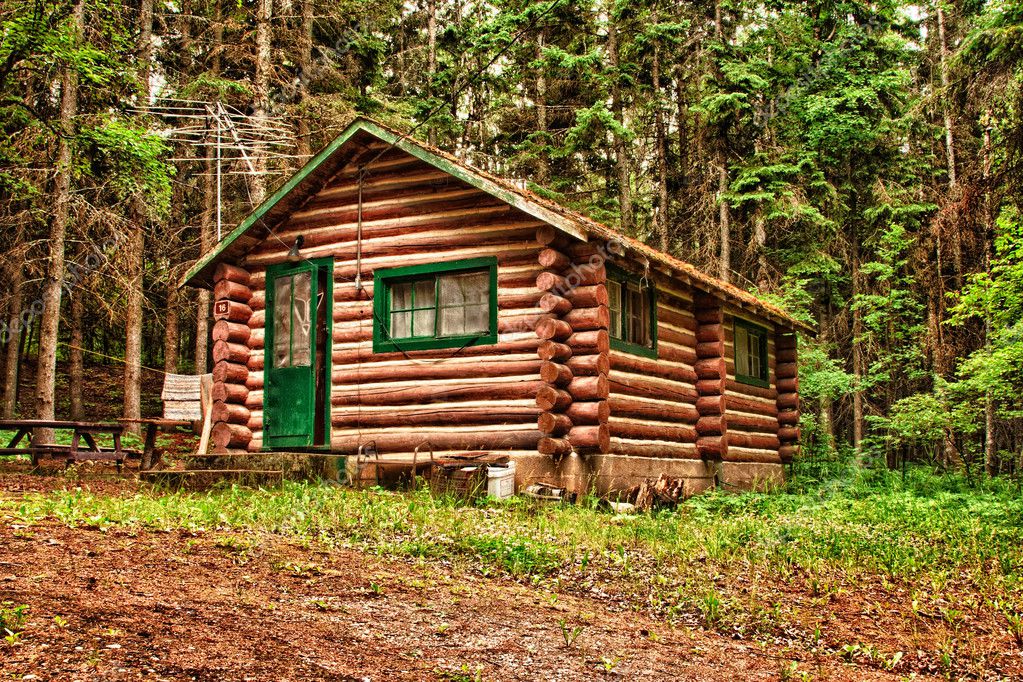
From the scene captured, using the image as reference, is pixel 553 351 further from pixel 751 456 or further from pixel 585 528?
pixel 751 456

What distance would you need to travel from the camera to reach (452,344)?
12.9 m

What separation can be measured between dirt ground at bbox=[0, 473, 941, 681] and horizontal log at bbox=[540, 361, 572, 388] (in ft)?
14.5

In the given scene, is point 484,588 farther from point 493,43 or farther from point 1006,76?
point 493,43

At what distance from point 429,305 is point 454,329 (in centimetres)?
60

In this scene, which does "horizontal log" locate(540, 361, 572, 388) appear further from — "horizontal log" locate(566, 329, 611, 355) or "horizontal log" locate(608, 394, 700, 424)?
"horizontal log" locate(608, 394, 700, 424)

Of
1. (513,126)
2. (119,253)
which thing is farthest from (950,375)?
(119,253)

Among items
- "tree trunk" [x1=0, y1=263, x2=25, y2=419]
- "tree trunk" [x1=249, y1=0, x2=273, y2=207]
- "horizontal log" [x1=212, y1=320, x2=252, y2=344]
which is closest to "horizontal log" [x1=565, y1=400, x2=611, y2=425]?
"horizontal log" [x1=212, y1=320, x2=252, y2=344]

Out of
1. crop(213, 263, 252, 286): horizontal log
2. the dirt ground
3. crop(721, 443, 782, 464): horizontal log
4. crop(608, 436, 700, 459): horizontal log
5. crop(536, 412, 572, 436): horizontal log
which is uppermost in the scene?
crop(213, 263, 252, 286): horizontal log

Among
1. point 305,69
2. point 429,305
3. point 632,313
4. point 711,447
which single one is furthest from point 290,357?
point 305,69

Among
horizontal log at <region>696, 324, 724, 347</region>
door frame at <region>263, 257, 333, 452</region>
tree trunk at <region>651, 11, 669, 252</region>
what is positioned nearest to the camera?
door frame at <region>263, 257, 333, 452</region>

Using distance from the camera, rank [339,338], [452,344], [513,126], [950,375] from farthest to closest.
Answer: [513,126] → [950,375] → [339,338] → [452,344]

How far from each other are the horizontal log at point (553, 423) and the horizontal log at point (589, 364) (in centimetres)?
65

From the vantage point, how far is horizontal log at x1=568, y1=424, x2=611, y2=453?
39.0ft

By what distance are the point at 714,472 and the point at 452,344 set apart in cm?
577
